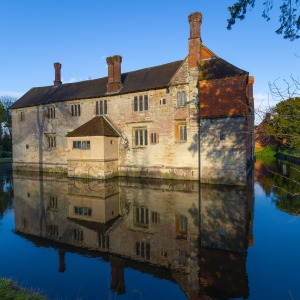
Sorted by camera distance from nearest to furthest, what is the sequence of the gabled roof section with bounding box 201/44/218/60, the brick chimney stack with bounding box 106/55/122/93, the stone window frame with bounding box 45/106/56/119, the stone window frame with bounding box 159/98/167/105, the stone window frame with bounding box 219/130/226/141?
the stone window frame with bounding box 219/130/226/141
the gabled roof section with bounding box 201/44/218/60
the stone window frame with bounding box 159/98/167/105
the brick chimney stack with bounding box 106/55/122/93
the stone window frame with bounding box 45/106/56/119

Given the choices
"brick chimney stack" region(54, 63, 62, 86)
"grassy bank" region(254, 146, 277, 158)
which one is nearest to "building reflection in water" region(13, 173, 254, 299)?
"brick chimney stack" region(54, 63, 62, 86)

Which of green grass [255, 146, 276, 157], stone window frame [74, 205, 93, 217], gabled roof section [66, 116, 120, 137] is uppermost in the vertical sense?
gabled roof section [66, 116, 120, 137]

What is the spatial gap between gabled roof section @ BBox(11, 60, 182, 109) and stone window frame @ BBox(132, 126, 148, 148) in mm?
3496

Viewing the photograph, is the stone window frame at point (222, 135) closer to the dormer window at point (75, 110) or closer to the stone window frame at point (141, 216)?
the stone window frame at point (141, 216)

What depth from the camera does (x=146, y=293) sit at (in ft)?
19.0

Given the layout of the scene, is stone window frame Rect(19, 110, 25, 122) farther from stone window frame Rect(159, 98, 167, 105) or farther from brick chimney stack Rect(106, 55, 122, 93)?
stone window frame Rect(159, 98, 167, 105)

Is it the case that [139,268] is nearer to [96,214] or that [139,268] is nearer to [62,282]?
[62,282]

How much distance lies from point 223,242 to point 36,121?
27.8 metres

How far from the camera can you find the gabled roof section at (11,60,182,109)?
23.1 metres

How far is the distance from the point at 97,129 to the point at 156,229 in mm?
14979

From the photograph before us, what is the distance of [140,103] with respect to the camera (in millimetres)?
23156

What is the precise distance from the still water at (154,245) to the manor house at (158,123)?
471 cm

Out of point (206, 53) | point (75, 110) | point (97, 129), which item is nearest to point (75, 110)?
point (75, 110)

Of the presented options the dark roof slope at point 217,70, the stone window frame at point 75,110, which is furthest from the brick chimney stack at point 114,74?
the dark roof slope at point 217,70
